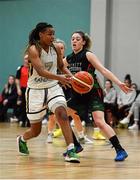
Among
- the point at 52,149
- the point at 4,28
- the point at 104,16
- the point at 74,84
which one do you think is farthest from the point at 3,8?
the point at 74,84

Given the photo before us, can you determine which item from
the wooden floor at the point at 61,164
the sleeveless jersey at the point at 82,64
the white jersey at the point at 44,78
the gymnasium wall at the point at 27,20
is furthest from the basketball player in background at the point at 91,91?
the gymnasium wall at the point at 27,20

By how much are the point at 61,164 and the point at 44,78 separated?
46.5 inches

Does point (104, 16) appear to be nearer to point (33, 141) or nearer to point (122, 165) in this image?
point (33, 141)

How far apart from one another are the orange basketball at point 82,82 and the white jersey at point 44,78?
0.96ft

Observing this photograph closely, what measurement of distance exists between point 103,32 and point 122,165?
10.9 metres

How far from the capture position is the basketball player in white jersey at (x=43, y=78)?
7.03m

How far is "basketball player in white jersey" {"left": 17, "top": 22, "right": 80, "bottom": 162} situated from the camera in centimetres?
703

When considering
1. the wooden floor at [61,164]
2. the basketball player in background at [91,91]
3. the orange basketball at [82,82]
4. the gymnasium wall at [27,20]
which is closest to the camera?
the wooden floor at [61,164]

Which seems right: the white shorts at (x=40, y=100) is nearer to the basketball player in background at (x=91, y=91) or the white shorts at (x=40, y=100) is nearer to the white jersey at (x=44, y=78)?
the white jersey at (x=44, y=78)

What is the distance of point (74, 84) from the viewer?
7152 millimetres

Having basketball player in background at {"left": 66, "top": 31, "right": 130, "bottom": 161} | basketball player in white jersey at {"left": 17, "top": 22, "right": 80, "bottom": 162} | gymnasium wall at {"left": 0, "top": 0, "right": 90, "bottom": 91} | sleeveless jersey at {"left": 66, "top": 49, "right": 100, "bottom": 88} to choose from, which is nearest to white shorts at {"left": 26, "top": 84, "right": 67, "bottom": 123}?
basketball player in white jersey at {"left": 17, "top": 22, "right": 80, "bottom": 162}

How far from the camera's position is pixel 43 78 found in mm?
7215

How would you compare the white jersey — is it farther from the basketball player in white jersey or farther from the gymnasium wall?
the gymnasium wall

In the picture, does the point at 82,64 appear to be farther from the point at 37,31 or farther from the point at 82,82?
the point at 37,31
